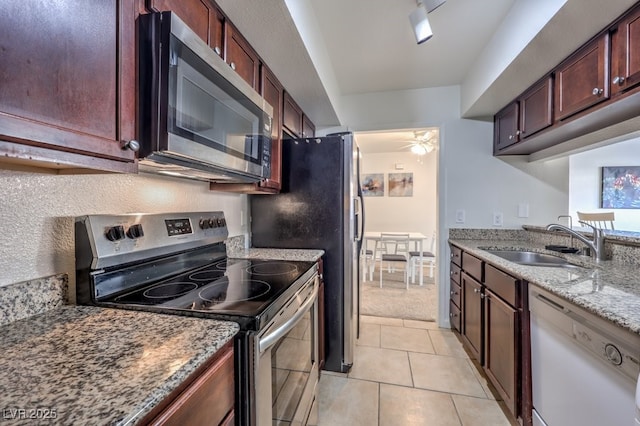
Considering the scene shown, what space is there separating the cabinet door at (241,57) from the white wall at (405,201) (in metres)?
4.44

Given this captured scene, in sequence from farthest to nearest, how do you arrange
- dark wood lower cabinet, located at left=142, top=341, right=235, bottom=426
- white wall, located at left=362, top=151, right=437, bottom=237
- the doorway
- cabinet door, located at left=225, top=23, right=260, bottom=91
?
white wall, located at left=362, top=151, right=437, bottom=237
the doorway
cabinet door, located at left=225, top=23, right=260, bottom=91
dark wood lower cabinet, located at left=142, top=341, right=235, bottom=426

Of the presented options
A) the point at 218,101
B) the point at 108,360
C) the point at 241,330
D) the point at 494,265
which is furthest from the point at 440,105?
the point at 108,360

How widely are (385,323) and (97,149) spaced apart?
276cm

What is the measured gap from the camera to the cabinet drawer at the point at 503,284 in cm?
143

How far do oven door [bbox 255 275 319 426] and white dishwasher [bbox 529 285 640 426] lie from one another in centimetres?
102

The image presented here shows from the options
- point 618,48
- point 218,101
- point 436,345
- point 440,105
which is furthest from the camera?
point 440,105

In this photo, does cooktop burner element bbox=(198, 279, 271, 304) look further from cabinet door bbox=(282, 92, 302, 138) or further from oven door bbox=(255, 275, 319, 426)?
cabinet door bbox=(282, 92, 302, 138)

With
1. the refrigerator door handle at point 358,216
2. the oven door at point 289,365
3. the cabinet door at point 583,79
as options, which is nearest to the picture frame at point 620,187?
the cabinet door at point 583,79

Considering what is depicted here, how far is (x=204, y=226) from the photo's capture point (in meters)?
1.50

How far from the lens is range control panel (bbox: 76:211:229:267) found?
93cm

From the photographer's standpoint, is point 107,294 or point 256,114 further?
point 256,114

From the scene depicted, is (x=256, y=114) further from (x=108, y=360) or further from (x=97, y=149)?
(x=108, y=360)

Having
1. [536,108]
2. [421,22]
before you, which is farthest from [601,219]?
[421,22]

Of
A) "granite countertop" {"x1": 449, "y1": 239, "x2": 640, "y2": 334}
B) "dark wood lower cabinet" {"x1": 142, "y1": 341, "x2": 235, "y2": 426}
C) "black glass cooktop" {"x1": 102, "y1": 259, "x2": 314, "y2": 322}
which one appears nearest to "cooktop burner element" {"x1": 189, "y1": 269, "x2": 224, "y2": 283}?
"black glass cooktop" {"x1": 102, "y1": 259, "x2": 314, "y2": 322}
